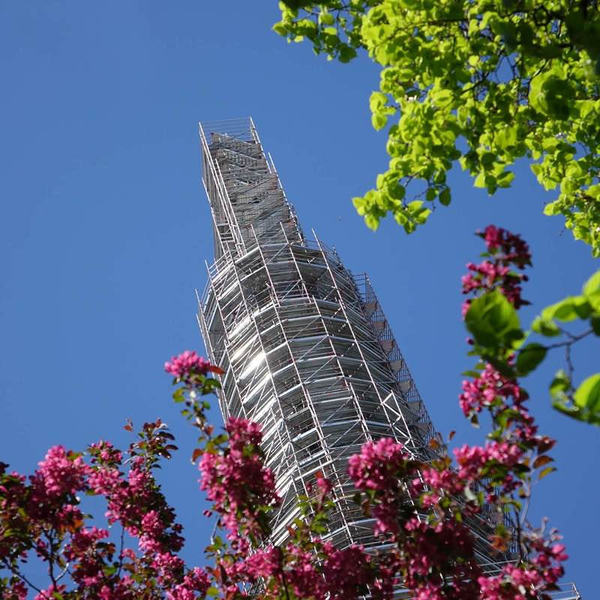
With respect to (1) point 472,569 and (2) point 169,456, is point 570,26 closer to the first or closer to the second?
(1) point 472,569

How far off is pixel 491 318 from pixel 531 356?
0.65ft

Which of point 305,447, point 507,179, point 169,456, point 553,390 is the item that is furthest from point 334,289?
point 553,390

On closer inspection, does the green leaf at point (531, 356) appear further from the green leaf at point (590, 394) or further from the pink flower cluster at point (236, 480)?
the pink flower cluster at point (236, 480)

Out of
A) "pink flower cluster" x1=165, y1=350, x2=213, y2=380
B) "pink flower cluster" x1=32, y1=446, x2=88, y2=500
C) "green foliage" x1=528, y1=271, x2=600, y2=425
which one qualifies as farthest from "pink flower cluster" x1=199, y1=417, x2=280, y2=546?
"green foliage" x1=528, y1=271, x2=600, y2=425

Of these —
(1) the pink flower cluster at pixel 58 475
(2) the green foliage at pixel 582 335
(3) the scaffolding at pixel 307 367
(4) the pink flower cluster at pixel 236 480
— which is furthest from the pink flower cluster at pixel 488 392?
(3) the scaffolding at pixel 307 367

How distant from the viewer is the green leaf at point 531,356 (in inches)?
63.1

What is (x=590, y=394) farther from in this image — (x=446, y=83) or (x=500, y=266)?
(x=446, y=83)

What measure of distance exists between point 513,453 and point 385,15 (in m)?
2.86

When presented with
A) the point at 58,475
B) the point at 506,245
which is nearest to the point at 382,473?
the point at 506,245

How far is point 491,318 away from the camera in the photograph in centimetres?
148

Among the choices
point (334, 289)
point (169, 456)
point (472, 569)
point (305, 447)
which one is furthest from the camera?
point (334, 289)

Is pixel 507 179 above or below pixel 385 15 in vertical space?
below

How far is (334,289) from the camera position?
19969mm

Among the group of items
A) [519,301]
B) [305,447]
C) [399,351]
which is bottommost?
[519,301]
